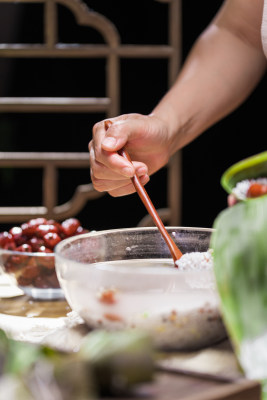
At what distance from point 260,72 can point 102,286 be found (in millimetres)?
1079

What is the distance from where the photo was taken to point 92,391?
15.3 inches

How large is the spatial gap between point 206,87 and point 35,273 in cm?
74

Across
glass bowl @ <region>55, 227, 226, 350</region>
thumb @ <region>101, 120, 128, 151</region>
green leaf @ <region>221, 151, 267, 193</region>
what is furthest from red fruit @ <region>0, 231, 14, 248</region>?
green leaf @ <region>221, 151, 267, 193</region>

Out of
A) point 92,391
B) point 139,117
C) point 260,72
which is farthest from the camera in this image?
point 260,72

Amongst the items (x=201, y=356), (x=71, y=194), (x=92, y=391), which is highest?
(x=92, y=391)

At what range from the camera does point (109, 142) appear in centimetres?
106

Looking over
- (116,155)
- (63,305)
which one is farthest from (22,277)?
(116,155)

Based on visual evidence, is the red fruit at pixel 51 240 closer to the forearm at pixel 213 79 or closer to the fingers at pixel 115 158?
the fingers at pixel 115 158

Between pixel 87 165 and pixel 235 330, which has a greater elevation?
pixel 235 330

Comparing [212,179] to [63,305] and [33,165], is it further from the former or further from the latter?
[63,305]

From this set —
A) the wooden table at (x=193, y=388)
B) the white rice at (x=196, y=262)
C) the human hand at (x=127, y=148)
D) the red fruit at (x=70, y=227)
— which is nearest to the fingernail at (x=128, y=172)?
the human hand at (x=127, y=148)

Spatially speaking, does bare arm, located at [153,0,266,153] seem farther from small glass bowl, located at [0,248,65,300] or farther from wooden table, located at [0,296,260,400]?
wooden table, located at [0,296,260,400]

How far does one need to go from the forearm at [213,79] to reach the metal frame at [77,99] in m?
0.98

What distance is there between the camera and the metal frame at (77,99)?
2484 millimetres
